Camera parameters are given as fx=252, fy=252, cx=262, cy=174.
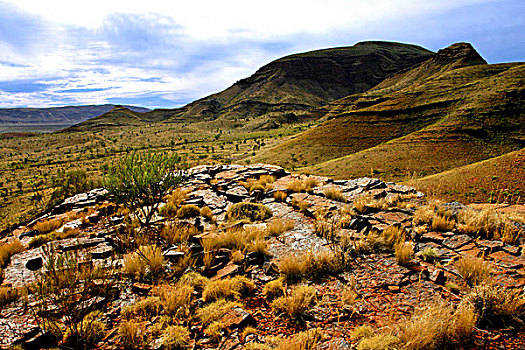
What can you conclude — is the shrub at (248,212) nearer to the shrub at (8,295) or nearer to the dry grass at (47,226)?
the shrub at (8,295)

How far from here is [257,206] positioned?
8539mm

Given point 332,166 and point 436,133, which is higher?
point 436,133

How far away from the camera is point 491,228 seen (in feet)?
19.9

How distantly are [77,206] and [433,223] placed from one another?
1289 centimetres

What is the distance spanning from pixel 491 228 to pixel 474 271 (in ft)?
8.52

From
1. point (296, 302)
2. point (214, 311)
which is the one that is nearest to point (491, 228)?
point (296, 302)

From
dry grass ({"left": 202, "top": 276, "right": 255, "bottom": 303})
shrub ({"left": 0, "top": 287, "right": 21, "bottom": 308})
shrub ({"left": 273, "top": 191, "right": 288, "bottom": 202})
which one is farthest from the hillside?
dry grass ({"left": 202, "top": 276, "right": 255, "bottom": 303})

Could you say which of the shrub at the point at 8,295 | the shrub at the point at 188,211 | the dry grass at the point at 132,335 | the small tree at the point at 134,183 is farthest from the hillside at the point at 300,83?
the dry grass at the point at 132,335

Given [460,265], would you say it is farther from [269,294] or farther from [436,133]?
[436,133]

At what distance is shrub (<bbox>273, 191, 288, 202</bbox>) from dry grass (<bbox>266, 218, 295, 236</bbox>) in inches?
94.6

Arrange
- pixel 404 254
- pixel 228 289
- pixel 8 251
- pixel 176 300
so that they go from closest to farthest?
pixel 176 300 → pixel 228 289 → pixel 404 254 → pixel 8 251

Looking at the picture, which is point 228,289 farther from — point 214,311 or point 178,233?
point 178,233

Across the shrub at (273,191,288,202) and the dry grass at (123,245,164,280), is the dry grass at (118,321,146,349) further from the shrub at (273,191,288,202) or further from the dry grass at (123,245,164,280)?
the shrub at (273,191,288,202)

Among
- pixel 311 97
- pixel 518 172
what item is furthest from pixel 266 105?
pixel 518 172
